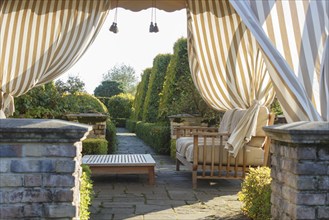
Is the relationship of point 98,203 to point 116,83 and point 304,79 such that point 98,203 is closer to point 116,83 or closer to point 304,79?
point 304,79

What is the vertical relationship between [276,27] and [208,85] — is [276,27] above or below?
above

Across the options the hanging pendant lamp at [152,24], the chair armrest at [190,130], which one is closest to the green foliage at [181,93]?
the chair armrest at [190,130]

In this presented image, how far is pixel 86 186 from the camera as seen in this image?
341cm

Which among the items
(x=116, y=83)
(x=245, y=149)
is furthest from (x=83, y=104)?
(x=116, y=83)

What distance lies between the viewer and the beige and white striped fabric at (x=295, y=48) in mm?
3152

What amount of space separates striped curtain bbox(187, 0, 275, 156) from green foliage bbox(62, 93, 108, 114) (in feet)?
12.0

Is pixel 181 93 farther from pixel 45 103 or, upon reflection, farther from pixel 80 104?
pixel 45 103

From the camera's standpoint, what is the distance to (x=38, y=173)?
2.53 metres

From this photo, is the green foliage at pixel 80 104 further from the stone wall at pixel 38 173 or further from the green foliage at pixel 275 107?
the stone wall at pixel 38 173

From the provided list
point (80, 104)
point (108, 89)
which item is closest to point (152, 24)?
point (80, 104)

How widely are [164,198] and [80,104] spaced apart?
5.82 metres

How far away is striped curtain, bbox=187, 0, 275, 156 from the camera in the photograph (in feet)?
18.3

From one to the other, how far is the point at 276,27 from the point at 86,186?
2.09 metres

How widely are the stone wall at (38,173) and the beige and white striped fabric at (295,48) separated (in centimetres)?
162
